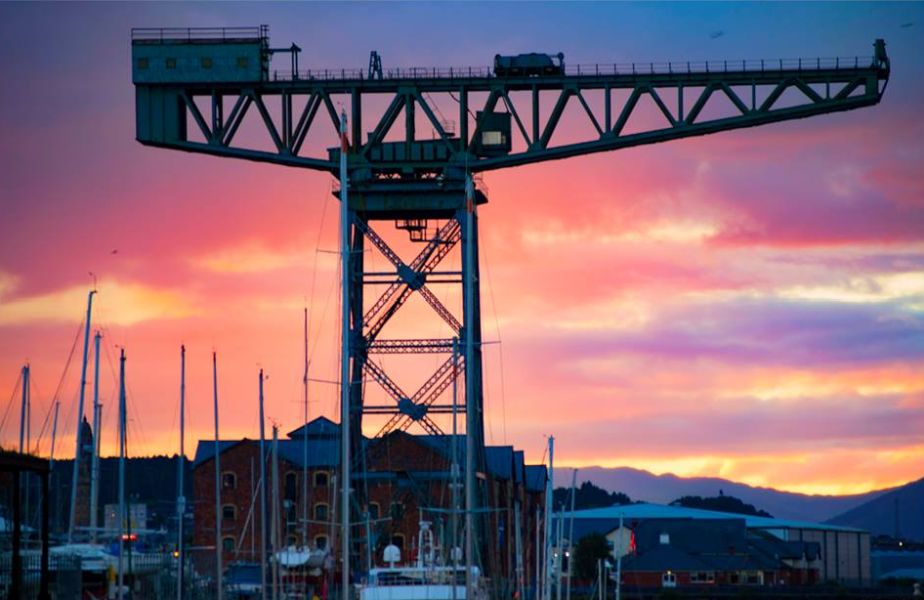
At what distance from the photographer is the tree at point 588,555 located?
13062 centimetres

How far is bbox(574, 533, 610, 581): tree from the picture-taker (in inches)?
5143

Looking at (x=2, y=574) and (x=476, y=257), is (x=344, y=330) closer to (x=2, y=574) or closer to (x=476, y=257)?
(x=2, y=574)

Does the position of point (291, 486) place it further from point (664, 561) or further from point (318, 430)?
point (664, 561)

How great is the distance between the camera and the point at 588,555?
433 ft

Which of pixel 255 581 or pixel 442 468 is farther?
pixel 442 468

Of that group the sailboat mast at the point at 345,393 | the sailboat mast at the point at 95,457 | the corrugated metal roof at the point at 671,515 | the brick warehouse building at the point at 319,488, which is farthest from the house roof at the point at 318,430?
the corrugated metal roof at the point at 671,515

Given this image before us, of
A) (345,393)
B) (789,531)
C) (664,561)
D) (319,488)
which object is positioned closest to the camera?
(345,393)

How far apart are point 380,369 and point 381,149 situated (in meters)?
7.22

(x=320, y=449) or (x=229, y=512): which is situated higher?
(x=320, y=449)

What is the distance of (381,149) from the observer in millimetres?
69188

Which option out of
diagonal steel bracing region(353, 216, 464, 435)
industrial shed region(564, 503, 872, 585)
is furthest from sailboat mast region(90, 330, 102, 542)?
industrial shed region(564, 503, 872, 585)

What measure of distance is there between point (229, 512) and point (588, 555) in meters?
37.4

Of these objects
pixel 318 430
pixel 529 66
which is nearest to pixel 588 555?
pixel 318 430

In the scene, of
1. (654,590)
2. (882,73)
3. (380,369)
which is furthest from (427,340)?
(654,590)
